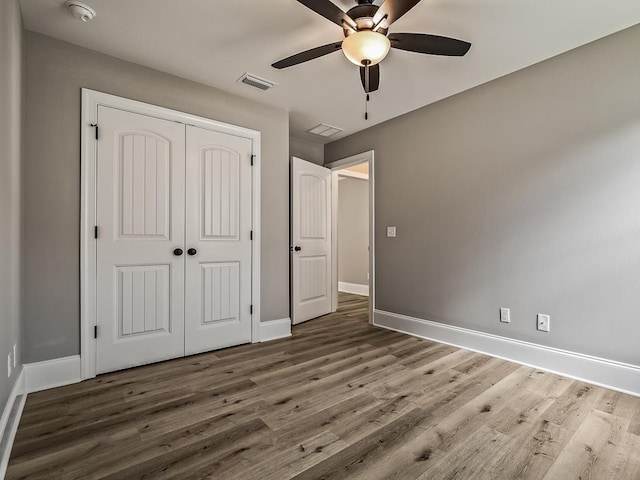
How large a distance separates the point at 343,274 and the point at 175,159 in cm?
449

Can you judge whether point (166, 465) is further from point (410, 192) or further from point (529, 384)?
point (410, 192)

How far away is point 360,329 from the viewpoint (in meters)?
3.73

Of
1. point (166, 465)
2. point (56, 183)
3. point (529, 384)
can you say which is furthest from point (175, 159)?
point (529, 384)

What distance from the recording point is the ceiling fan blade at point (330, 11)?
1.62 m

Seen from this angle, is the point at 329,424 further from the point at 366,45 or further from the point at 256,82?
the point at 256,82

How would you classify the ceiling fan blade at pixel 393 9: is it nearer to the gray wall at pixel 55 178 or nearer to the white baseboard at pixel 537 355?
the gray wall at pixel 55 178

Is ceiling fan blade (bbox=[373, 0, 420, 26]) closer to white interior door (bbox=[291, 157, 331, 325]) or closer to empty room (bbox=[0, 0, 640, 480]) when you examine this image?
empty room (bbox=[0, 0, 640, 480])

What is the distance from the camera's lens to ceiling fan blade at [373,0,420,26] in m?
1.60

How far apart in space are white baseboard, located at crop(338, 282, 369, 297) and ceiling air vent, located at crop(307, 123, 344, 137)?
124 inches

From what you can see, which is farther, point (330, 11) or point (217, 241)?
point (217, 241)

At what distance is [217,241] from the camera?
9.89 ft

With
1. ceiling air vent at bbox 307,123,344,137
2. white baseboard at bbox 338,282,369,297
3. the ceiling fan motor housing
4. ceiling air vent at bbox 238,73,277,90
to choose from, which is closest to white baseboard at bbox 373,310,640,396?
ceiling air vent at bbox 307,123,344,137

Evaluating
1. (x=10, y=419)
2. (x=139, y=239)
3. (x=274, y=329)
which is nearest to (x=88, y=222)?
(x=139, y=239)

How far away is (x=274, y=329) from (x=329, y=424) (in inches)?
67.2
